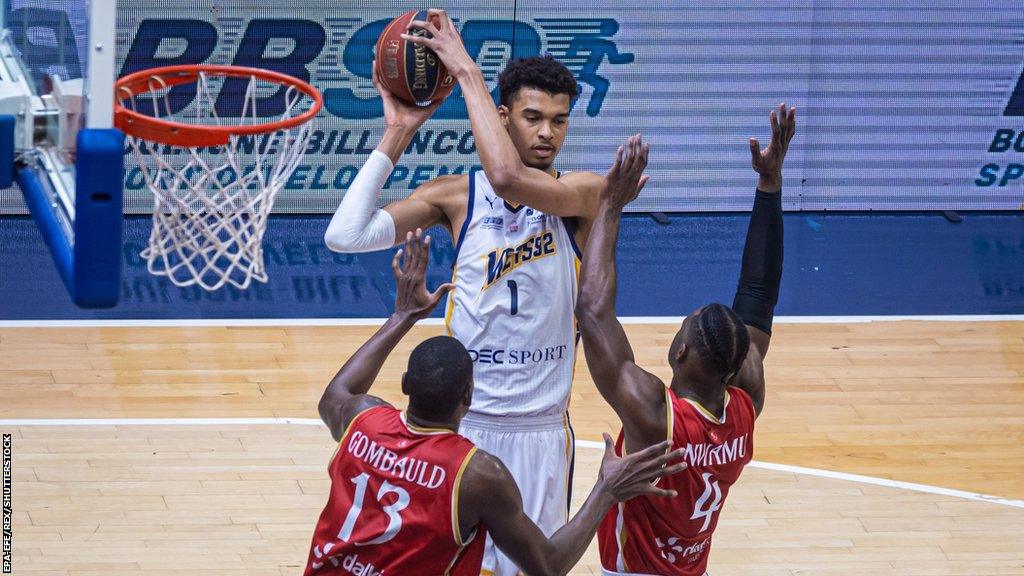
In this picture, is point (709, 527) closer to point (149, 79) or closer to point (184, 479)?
point (149, 79)

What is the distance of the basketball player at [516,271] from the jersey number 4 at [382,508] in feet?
3.06

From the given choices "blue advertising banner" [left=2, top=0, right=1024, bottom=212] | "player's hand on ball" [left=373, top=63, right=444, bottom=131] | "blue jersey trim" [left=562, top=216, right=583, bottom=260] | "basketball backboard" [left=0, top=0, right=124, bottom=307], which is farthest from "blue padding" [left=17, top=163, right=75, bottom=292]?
"blue advertising banner" [left=2, top=0, right=1024, bottom=212]

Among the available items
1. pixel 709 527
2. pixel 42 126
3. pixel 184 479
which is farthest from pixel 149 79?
pixel 709 527

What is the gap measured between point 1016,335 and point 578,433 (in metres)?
3.56

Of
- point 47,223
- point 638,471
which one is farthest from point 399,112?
point 638,471

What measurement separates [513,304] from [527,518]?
1040 mm

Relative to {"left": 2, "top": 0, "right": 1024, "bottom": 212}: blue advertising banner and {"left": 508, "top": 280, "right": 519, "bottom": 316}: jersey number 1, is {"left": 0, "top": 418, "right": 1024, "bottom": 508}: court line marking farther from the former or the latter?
{"left": 2, "top": 0, "right": 1024, "bottom": 212}: blue advertising banner

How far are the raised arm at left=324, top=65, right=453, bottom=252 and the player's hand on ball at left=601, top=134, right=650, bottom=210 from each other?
2.68 ft

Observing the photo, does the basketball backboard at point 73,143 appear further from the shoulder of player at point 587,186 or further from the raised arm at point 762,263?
the raised arm at point 762,263

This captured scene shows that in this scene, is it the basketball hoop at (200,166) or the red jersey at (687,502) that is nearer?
the red jersey at (687,502)

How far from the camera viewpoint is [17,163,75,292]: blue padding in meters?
3.56

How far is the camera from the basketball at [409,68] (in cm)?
433

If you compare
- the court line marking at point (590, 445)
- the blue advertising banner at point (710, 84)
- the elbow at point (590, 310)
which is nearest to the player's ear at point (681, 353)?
the elbow at point (590, 310)

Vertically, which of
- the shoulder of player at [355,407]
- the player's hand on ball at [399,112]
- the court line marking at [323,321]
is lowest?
the court line marking at [323,321]
